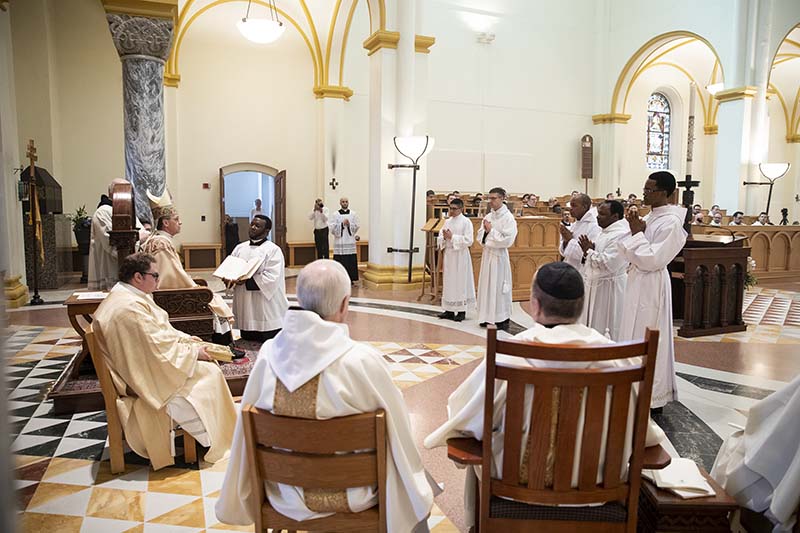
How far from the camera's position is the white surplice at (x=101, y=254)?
27.1 ft

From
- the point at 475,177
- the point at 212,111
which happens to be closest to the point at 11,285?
the point at 212,111

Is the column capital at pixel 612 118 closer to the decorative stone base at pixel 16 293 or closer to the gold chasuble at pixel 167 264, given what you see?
the gold chasuble at pixel 167 264

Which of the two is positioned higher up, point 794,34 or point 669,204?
point 794,34

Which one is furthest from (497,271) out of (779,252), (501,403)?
(779,252)

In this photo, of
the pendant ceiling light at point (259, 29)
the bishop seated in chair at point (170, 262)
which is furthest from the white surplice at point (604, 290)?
the pendant ceiling light at point (259, 29)

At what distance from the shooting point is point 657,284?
4621mm

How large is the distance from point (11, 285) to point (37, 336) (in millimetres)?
1779

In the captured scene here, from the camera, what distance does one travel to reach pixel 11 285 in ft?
27.4

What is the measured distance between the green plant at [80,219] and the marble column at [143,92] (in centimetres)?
365

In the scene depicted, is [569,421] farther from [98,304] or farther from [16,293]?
[16,293]

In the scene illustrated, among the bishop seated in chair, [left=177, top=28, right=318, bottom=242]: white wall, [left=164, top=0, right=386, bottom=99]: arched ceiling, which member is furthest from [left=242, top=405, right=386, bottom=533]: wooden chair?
[left=177, top=28, right=318, bottom=242]: white wall

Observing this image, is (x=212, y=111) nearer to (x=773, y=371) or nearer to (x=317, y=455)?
(x=773, y=371)

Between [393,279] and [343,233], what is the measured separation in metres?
1.70

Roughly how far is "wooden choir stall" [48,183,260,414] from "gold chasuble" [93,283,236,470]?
0.81m
